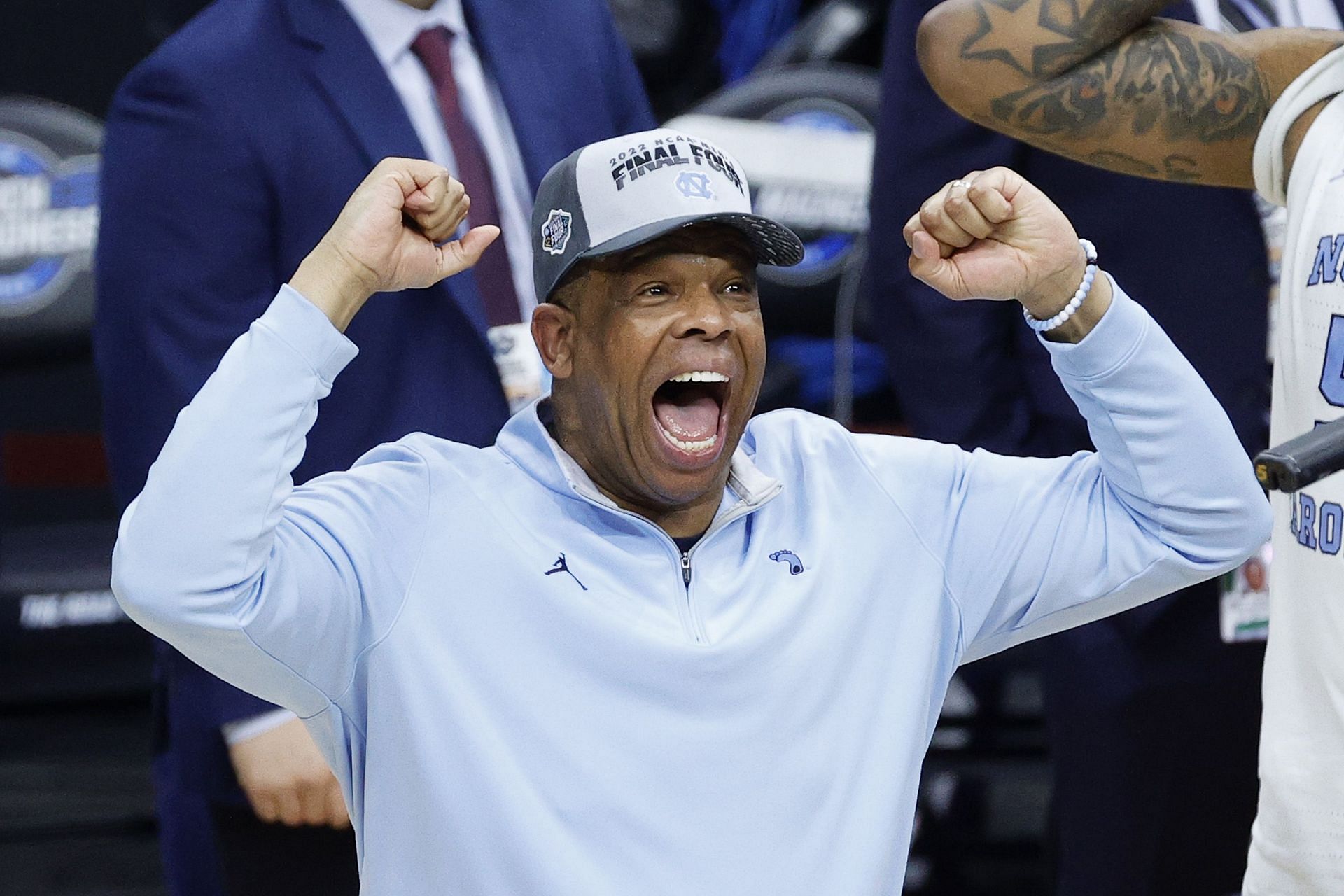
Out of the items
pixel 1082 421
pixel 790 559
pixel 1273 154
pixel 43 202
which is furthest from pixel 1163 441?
pixel 43 202

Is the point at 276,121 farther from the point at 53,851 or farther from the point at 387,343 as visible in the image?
the point at 53,851

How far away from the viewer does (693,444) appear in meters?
1.91

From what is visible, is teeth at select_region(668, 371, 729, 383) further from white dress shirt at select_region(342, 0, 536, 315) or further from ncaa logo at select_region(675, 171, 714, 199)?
white dress shirt at select_region(342, 0, 536, 315)

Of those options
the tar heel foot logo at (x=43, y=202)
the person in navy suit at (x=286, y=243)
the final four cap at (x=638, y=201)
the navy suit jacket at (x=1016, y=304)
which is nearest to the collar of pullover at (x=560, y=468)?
the final four cap at (x=638, y=201)

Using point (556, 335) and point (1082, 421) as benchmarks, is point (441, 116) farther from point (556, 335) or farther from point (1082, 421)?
point (1082, 421)

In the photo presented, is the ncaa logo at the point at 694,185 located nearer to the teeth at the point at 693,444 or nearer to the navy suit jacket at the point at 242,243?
the teeth at the point at 693,444

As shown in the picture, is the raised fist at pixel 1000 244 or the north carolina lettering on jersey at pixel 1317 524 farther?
the north carolina lettering on jersey at pixel 1317 524

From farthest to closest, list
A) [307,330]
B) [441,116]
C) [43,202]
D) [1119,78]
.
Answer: [43,202]
[441,116]
[1119,78]
[307,330]

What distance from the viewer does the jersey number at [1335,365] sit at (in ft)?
6.70

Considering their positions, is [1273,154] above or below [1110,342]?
above

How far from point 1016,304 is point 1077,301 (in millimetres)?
968

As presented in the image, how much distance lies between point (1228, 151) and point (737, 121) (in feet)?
4.54

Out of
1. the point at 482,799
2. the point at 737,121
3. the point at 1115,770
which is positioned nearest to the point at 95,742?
the point at 737,121

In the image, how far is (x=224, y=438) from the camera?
66.2 inches
